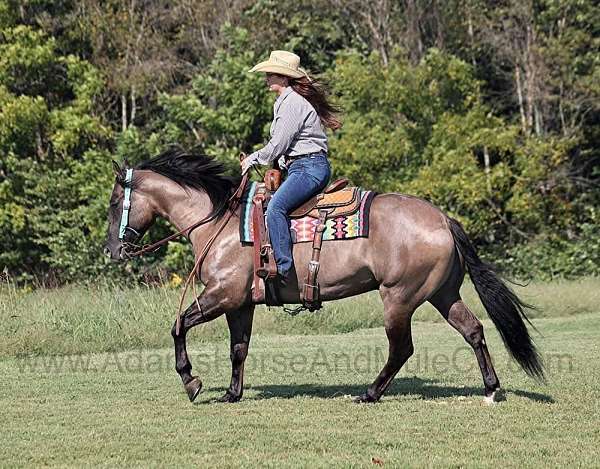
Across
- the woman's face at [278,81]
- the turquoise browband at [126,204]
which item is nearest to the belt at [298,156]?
the woman's face at [278,81]

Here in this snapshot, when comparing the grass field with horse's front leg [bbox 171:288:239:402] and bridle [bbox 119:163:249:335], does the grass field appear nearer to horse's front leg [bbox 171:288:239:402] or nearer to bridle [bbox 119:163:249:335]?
horse's front leg [bbox 171:288:239:402]

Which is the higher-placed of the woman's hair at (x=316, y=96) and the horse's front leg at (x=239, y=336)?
the woman's hair at (x=316, y=96)

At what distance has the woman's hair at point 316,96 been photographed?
29.4 ft

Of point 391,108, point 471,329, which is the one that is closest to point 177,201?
point 471,329

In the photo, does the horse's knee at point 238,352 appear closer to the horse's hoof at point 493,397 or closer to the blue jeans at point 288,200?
the blue jeans at point 288,200

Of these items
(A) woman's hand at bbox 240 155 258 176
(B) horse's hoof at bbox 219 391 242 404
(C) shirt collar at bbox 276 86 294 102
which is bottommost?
(B) horse's hoof at bbox 219 391 242 404

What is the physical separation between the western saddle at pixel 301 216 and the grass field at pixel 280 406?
927mm

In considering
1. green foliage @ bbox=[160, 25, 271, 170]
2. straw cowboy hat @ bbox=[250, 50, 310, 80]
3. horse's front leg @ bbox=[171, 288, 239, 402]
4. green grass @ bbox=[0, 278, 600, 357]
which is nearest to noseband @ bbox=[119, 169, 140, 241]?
horse's front leg @ bbox=[171, 288, 239, 402]

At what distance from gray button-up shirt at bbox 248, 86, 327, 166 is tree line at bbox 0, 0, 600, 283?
1804 centimetres

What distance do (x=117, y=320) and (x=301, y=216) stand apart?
20.7ft

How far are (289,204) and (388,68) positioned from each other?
1977 cm

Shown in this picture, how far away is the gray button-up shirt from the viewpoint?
28.4 feet

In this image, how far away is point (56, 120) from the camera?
2869 cm

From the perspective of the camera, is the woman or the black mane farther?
the black mane
